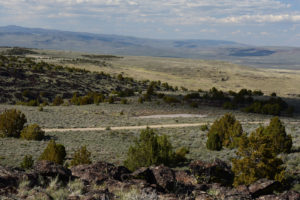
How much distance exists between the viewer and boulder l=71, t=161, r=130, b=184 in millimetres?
8845

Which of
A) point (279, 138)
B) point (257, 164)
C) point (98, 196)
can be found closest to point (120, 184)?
point (98, 196)

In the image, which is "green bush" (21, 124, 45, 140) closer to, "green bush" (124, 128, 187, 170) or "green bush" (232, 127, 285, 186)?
"green bush" (124, 128, 187, 170)

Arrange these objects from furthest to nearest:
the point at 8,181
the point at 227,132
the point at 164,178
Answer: the point at 227,132 < the point at 164,178 < the point at 8,181

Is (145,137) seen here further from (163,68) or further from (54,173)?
(163,68)

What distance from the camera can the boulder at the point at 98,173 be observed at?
8845 mm

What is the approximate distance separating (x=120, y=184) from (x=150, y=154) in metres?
5.83

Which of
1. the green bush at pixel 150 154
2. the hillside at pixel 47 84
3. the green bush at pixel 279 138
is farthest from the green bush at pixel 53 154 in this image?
the hillside at pixel 47 84

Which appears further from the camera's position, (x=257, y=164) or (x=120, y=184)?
(x=257, y=164)

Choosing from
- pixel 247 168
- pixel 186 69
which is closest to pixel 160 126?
pixel 247 168

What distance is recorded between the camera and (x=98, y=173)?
9117mm

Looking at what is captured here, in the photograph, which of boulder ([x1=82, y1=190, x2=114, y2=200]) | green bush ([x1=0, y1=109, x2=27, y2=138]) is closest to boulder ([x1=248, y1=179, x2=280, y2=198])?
boulder ([x1=82, y1=190, x2=114, y2=200])

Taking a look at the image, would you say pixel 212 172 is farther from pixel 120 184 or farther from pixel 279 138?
pixel 279 138

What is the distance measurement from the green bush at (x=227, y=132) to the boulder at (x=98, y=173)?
948cm

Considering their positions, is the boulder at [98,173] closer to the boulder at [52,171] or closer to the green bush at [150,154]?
the boulder at [52,171]
